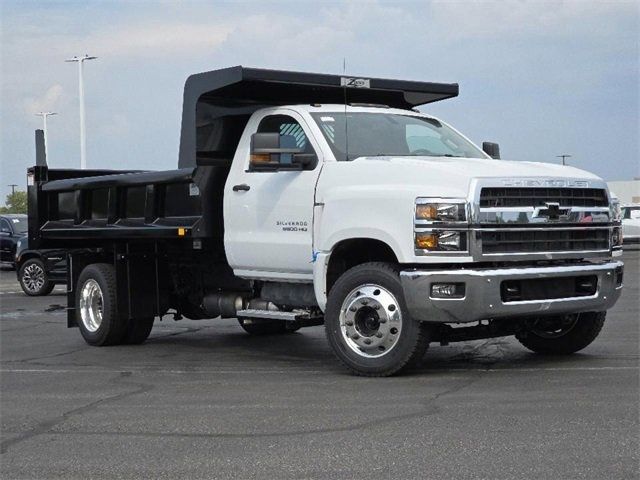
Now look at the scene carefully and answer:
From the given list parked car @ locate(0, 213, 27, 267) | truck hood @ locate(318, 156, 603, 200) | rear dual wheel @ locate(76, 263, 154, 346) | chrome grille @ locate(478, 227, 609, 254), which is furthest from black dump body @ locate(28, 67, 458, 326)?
parked car @ locate(0, 213, 27, 267)

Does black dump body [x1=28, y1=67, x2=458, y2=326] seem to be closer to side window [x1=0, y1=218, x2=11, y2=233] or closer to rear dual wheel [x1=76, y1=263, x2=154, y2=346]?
rear dual wheel [x1=76, y1=263, x2=154, y2=346]

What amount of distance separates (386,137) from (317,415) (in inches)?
135

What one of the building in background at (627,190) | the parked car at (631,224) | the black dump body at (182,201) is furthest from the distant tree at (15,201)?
the black dump body at (182,201)

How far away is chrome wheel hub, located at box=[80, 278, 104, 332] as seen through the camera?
12.1 meters

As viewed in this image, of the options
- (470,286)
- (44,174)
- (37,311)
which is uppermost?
(44,174)

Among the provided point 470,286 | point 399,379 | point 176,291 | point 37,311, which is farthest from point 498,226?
point 37,311

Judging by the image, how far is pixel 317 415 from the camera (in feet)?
23.5

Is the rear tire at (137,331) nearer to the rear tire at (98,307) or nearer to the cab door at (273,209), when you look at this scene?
the rear tire at (98,307)

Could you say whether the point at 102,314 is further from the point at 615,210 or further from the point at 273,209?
the point at 615,210

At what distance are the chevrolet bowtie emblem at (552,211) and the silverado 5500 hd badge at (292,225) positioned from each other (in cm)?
195

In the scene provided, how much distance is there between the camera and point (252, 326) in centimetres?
1269

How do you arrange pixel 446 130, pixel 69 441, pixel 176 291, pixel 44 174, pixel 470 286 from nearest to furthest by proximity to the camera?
pixel 69 441, pixel 470 286, pixel 446 130, pixel 176 291, pixel 44 174

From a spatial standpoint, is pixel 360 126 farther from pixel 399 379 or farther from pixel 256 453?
pixel 256 453

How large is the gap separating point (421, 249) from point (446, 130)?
8.25 ft
